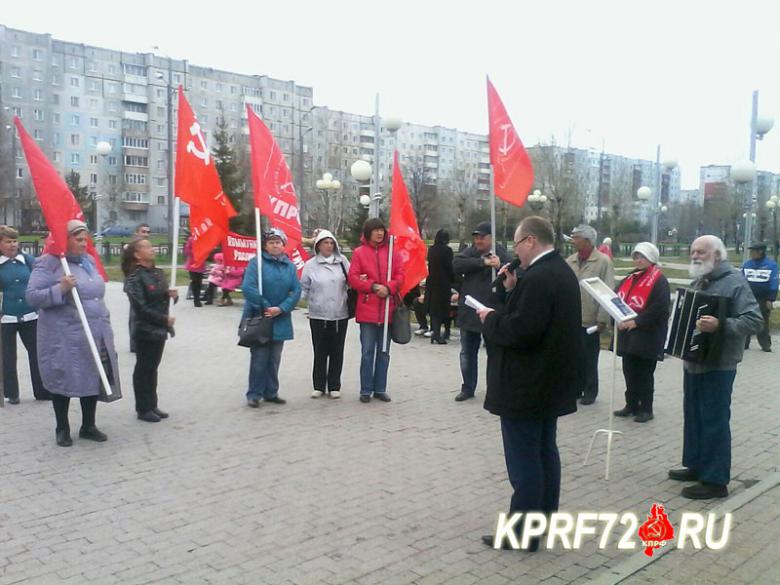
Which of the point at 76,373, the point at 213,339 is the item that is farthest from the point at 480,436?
the point at 213,339

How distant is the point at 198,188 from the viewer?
7945 millimetres

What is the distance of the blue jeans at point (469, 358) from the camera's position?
827 centimetres

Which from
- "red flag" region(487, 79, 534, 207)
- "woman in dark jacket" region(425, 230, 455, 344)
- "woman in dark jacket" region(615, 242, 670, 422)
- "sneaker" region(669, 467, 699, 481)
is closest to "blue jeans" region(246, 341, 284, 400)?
"red flag" region(487, 79, 534, 207)

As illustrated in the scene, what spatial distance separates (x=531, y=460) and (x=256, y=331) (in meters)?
4.10

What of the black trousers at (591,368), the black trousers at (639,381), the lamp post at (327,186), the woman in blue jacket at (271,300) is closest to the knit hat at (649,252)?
the black trousers at (639,381)

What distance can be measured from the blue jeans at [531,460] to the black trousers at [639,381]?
3.33m

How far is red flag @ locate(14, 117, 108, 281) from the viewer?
245 inches

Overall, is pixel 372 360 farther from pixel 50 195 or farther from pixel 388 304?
pixel 50 195

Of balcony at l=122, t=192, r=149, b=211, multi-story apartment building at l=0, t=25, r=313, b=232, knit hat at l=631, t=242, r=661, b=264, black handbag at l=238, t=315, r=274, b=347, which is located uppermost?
multi-story apartment building at l=0, t=25, r=313, b=232

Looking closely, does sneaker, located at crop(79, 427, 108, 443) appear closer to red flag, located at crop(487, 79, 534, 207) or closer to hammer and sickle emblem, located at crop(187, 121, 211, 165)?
hammer and sickle emblem, located at crop(187, 121, 211, 165)

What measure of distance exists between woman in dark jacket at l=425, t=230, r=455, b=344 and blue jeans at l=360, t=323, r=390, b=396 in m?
4.27

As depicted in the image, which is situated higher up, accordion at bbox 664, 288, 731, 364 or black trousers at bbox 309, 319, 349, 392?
accordion at bbox 664, 288, 731, 364

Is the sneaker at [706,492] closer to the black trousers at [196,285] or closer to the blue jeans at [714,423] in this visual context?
the blue jeans at [714,423]

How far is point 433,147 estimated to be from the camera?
110625 millimetres
